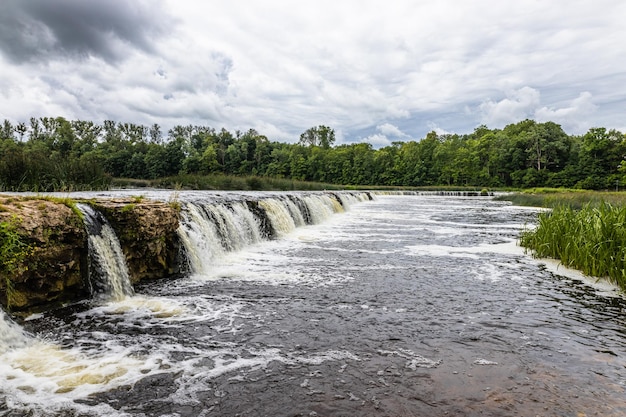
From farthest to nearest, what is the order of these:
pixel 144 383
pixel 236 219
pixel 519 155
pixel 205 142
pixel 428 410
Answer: pixel 205 142 → pixel 519 155 → pixel 236 219 → pixel 144 383 → pixel 428 410

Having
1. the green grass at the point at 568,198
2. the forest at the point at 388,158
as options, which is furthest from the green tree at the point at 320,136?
the green grass at the point at 568,198

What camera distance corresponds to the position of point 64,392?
3.46 meters

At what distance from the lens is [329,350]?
14.8 feet

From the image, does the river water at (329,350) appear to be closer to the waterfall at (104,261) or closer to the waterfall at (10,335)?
the waterfall at (10,335)

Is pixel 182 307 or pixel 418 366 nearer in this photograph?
pixel 418 366

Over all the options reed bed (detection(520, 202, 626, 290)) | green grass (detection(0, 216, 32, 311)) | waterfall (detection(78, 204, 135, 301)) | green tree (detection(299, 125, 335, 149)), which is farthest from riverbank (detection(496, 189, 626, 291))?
green tree (detection(299, 125, 335, 149))

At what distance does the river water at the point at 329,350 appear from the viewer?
3381 mm

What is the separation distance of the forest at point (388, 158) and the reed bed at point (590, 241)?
5258 cm

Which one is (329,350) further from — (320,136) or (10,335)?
(320,136)

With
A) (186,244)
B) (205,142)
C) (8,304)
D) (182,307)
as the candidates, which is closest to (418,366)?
(182,307)

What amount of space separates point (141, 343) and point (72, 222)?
9.25 ft

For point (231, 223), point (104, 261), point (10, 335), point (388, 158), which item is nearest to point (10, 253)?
point (10, 335)

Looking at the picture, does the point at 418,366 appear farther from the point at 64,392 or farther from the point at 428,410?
the point at 64,392

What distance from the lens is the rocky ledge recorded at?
509 cm
